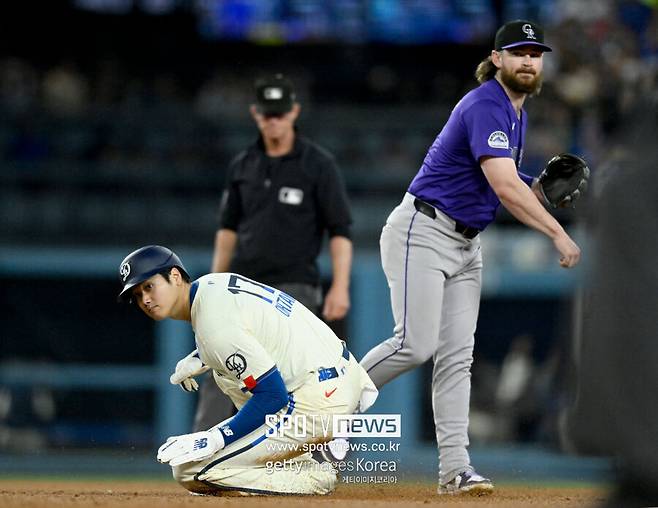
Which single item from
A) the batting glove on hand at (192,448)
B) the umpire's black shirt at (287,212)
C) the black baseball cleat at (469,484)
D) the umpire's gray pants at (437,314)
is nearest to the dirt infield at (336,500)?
the black baseball cleat at (469,484)

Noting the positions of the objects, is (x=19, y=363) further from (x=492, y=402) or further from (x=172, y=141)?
(x=492, y=402)

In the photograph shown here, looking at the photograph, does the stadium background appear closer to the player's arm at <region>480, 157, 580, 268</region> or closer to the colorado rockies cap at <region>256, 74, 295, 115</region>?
the colorado rockies cap at <region>256, 74, 295, 115</region>

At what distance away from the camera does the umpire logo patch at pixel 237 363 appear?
440cm

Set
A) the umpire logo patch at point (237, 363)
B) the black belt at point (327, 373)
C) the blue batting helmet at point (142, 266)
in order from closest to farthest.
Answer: the umpire logo patch at point (237, 363)
the blue batting helmet at point (142, 266)
the black belt at point (327, 373)

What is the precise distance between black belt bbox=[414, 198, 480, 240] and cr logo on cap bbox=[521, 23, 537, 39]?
0.79m

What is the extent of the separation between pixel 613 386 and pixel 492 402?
9.69 meters

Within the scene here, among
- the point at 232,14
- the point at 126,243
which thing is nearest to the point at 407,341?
the point at 126,243

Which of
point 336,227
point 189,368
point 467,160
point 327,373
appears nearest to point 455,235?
point 467,160

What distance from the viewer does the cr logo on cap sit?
190 inches

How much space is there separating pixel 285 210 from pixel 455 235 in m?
1.42

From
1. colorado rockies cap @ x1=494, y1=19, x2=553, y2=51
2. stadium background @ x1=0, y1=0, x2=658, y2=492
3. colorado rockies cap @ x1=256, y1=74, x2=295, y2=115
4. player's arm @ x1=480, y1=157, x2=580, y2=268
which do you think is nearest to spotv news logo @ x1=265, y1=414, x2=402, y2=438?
player's arm @ x1=480, y1=157, x2=580, y2=268

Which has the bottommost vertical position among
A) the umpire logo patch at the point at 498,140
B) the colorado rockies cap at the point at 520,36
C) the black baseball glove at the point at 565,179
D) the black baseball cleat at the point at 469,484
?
the black baseball cleat at the point at 469,484

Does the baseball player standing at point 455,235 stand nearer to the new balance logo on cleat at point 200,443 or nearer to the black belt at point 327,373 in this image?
the black belt at point 327,373

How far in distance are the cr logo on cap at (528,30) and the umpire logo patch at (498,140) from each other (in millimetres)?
413
